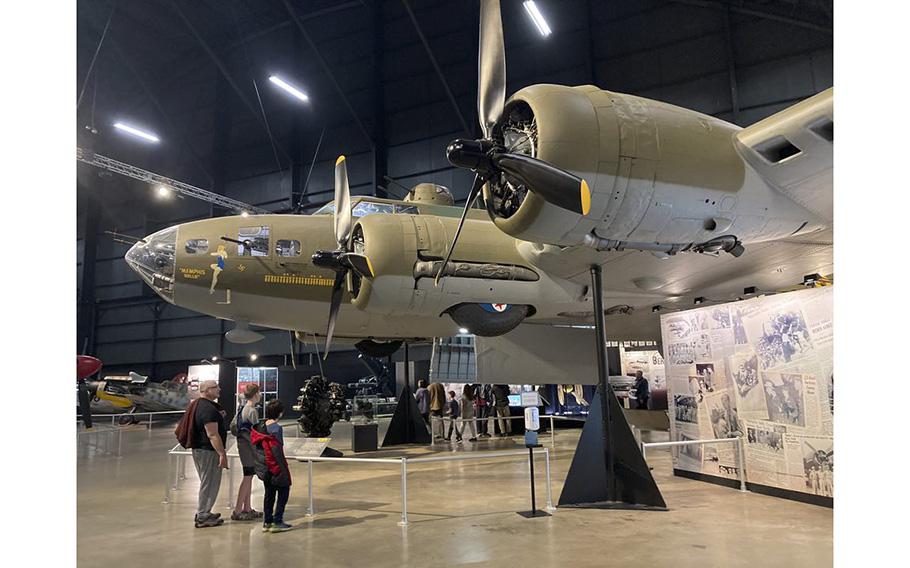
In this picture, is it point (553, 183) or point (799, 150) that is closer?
point (553, 183)

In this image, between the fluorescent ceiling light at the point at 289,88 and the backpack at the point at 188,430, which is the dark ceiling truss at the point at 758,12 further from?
the backpack at the point at 188,430

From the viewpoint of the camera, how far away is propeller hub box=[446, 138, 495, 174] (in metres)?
5.70

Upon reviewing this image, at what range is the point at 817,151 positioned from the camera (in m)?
5.23

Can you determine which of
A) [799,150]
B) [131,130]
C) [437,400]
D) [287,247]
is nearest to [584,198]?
[799,150]

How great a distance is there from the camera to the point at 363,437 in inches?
538

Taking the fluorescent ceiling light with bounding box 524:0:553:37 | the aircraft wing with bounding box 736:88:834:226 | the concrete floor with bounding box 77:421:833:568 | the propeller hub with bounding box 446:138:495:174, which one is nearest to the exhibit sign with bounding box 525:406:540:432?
the concrete floor with bounding box 77:421:833:568

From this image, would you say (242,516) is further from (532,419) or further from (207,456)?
(532,419)

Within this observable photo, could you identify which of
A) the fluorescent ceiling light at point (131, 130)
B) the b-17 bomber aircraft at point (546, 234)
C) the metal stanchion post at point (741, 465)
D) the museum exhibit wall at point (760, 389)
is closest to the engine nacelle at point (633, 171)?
the b-17 bomber aircraft at point (546, 234)

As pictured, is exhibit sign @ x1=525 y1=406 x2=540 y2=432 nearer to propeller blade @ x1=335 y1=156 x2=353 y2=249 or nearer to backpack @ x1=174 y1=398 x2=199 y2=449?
backpack @ x1=174 y1=398 x2=199 y2=449

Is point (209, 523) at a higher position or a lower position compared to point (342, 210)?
lower

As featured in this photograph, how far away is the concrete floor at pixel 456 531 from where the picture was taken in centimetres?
493

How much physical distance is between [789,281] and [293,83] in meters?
25.0

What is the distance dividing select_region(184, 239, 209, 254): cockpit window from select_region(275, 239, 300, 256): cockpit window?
1.23 metres

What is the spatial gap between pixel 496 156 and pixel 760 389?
15.3 ft
